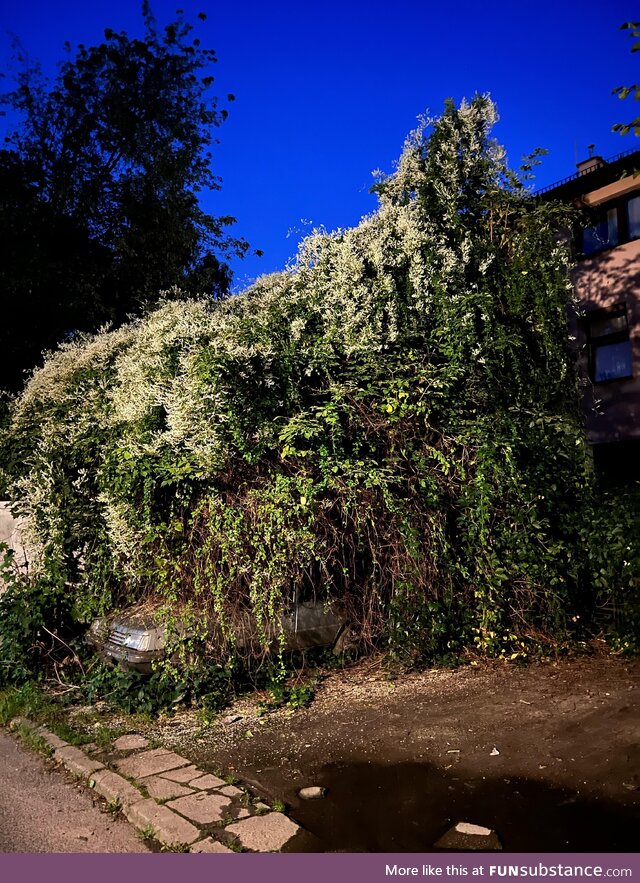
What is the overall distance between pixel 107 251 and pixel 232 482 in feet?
38.8

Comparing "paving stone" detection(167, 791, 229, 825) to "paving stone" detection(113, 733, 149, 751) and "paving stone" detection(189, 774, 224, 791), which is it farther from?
"paving stone" detection(113, 733, 149, 751)

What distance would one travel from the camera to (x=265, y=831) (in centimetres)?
357

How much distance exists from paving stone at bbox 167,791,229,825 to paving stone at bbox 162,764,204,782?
282mm

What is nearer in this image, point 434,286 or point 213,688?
point 213,688

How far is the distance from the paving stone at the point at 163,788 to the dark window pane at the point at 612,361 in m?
16.6

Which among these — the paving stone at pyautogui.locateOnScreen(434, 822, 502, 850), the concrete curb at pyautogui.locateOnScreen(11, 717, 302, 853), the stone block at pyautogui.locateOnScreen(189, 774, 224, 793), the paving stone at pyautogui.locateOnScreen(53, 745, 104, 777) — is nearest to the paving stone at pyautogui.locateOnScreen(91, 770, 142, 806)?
the concrete curb at pyautogui.locateOnScreen(11, 717, 302, 853)

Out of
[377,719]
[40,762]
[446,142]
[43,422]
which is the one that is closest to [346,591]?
[377,719]

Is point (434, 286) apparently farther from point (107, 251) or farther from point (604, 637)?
point (107, 251)

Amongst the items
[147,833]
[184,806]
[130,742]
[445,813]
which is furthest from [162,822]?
[445,813]

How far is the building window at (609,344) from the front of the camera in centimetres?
1755

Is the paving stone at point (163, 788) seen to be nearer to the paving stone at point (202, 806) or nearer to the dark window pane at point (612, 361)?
the paving stone at point (202, 806)

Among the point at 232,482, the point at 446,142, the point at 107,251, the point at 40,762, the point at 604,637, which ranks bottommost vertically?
the point at 40,762

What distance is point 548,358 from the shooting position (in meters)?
6.98

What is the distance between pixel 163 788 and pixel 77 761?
36.9 inches
